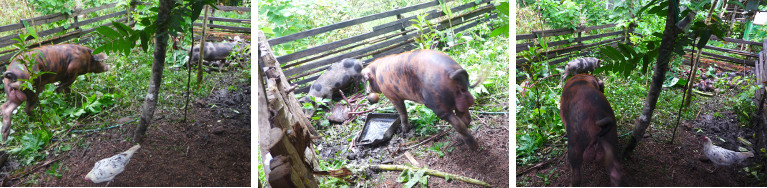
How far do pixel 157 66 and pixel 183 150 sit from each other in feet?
1.33

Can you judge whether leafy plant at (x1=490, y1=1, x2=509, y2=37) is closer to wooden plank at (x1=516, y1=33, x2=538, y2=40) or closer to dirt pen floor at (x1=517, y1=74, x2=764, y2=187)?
wooden plank at (x1=516, y1=33, x2=538, y2=40)

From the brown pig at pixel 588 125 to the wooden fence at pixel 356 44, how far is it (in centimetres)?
58

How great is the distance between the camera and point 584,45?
1.79 meters

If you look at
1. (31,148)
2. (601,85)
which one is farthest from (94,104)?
(601,85)

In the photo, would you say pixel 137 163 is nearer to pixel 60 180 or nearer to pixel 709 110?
pixel 60 180

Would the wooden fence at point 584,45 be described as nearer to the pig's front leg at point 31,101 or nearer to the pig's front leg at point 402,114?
the pig's front leg at point 402,114

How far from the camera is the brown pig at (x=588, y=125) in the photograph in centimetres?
158

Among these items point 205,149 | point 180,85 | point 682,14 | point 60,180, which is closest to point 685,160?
point 682,14

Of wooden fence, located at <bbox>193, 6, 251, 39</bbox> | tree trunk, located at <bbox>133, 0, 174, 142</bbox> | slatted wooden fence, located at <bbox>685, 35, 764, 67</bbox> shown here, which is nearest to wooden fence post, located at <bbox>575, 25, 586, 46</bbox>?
slatted wooden fence, located at <bbox>685, 35, 764, 67</bbox>

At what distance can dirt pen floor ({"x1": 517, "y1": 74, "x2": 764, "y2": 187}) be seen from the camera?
1.63 m

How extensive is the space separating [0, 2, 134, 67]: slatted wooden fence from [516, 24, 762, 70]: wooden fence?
1.81 meters

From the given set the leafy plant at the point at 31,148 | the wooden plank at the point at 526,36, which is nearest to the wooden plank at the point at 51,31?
the leafy plant at the point at 31,148

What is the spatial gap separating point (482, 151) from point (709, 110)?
0.98 m

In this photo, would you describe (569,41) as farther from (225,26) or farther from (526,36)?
(225,26)
